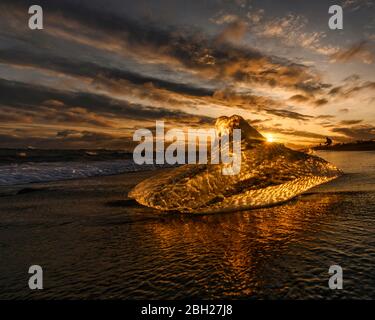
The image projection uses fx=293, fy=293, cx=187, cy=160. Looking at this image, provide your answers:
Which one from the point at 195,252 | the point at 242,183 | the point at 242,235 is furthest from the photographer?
the point at 242,183

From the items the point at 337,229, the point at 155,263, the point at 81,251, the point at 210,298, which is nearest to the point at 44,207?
the point at 81,251

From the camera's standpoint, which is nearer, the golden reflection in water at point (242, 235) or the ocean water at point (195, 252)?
the ocean water at point (195, 252)

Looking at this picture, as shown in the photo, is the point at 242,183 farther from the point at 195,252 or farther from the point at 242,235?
the point at 195,252

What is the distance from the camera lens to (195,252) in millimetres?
2506

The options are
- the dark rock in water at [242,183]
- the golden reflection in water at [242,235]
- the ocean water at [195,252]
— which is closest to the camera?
the ocean water at [195,252]

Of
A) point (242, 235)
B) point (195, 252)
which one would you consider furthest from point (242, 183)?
point (195, 252)

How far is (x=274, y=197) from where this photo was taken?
433cm

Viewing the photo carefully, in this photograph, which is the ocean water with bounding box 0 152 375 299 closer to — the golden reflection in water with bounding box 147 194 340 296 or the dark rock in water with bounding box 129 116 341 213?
the golden reflection in water with bounding box 147 194 340 296

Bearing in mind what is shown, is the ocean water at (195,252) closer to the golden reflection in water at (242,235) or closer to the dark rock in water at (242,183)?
the golden reflection in water at (242,235)

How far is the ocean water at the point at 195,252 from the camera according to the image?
186 centimetres

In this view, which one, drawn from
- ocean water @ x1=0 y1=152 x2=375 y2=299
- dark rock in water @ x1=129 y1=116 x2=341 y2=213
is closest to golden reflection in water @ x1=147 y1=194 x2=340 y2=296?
ocean water @ x1=0 y1=152 x2=375 y2=299

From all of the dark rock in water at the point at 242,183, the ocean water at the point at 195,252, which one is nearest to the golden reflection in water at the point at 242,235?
the ocean water at the point at 195,252
